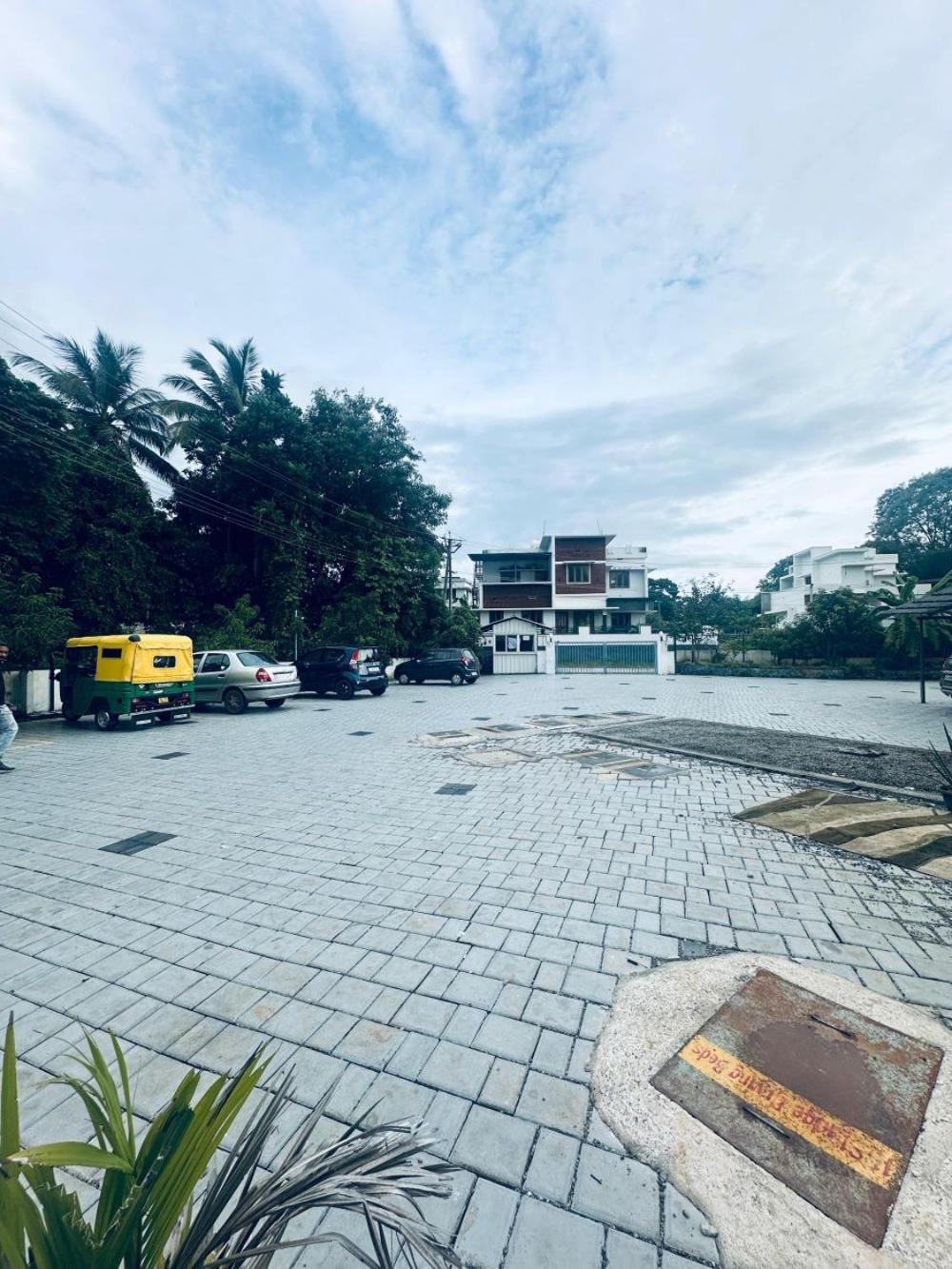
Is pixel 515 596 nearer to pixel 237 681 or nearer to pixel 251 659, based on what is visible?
pixel 251 659

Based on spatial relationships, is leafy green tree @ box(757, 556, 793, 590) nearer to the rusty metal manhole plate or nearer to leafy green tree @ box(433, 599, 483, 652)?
leafy green tree @ box(433, 599, 483, 652)

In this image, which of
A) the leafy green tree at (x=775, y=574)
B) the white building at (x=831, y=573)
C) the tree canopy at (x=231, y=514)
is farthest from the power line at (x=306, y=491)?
the leafy green tree at (x=775, y=574)

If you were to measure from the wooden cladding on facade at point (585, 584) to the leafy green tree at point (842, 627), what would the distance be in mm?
17386

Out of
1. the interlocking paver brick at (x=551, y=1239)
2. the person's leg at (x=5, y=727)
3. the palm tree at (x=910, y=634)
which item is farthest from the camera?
the palm tree at (x=910, y=634)

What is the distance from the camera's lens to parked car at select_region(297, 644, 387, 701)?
17031 millimetres

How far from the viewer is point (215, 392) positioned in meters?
25.8

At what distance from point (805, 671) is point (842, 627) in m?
2.84

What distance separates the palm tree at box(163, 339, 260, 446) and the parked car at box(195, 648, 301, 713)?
46.8 ft

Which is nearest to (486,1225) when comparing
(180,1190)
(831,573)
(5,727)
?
(180,1190)

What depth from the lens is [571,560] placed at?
4362 cm

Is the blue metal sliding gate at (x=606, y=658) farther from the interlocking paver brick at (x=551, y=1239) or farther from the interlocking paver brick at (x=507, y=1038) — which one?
the interlocking paver brick at (x=551, y=1239)

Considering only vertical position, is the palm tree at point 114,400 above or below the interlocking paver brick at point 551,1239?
above

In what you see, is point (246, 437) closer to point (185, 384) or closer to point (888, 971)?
point (185, 384)

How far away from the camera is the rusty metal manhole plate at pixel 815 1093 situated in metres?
1.91
